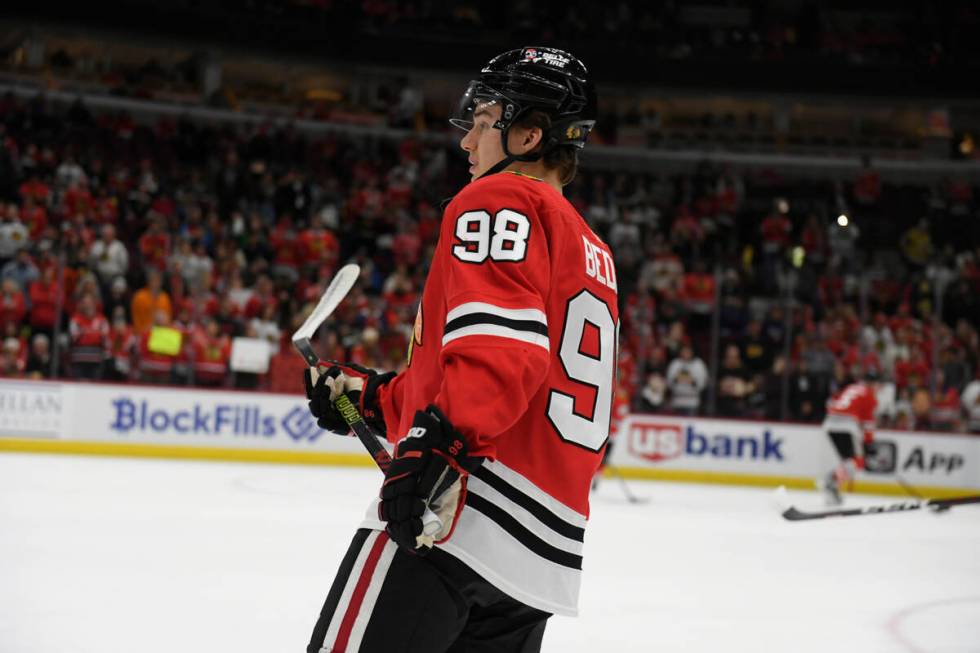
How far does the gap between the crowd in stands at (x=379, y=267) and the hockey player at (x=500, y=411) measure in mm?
7979

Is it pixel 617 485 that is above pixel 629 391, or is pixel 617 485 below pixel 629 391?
below

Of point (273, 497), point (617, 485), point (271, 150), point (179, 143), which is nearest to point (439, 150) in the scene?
point (271, 150)

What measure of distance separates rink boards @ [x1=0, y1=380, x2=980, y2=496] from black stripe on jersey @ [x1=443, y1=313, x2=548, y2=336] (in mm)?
9571

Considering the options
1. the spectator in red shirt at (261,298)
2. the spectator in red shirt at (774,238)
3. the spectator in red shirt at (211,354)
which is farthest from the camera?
the spectator in red shirt at (774,238)

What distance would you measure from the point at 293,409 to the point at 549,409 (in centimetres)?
1024

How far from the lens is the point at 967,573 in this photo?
22.8 feet

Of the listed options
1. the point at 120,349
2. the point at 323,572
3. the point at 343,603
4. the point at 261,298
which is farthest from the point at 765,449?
the point at 343,603

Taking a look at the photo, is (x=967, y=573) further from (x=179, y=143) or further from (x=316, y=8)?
(x=316, y=8)

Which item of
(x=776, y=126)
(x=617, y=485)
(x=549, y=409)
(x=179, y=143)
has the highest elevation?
(x=776, y=126)

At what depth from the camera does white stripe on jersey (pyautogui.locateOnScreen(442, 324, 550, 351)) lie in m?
1.58

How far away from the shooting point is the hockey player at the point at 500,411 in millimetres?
1571

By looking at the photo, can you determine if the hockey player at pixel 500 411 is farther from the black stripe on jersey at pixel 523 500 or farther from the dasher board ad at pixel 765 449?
the dasher board ad at pixel 765 449

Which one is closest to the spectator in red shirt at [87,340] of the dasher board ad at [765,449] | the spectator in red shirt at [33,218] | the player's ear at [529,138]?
the spectator in red shirt at [33,218]

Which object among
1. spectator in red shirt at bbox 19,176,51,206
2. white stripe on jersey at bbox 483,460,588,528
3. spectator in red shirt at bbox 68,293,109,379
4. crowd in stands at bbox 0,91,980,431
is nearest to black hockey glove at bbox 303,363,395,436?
white stripe on jersey at bbox 483,460,588,528
